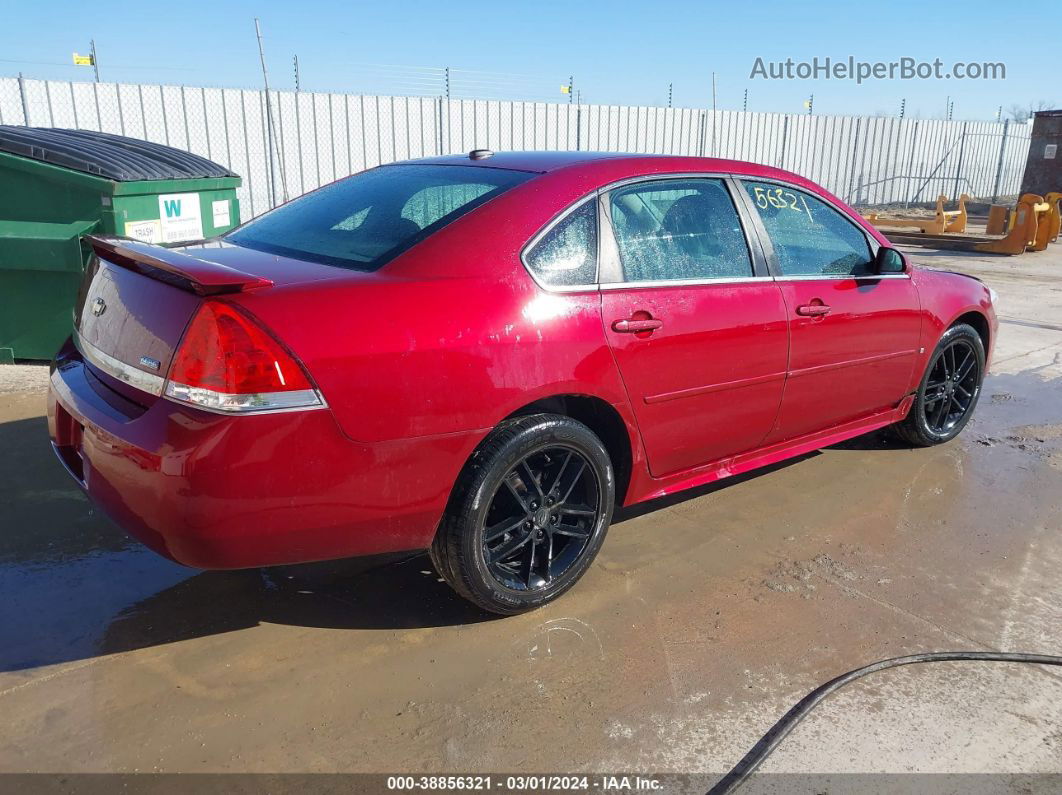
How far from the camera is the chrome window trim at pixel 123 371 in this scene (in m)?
2.41

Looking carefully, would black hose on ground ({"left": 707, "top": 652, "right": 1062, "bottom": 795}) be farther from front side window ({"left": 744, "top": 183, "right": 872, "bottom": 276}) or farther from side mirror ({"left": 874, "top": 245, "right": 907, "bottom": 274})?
side mirror ({"left": 874, "top": 245, "right": 907, "bottom": 274})

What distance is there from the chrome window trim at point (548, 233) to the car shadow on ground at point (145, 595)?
1160 mm

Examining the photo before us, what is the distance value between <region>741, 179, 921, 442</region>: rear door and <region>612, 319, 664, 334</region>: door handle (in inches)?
31.7

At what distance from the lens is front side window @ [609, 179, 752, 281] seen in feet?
10.4

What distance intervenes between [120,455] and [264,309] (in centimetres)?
60

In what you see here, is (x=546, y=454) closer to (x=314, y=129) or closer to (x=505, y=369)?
(x=505, y=369)

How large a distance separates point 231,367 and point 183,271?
32 centimetres

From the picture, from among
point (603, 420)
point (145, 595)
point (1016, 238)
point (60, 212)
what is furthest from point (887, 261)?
Answer: point (1016, 238)

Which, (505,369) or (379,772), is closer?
(379,772)

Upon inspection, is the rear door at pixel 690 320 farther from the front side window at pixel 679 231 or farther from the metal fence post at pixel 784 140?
the metal fence post at pixel 784 140

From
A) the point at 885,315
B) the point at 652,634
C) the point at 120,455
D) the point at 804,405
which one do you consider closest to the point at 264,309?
the point at 120,455

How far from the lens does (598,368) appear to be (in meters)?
2.95

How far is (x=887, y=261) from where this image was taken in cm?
407

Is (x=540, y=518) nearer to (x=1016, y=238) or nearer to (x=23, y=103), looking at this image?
(x=23, y=103)
